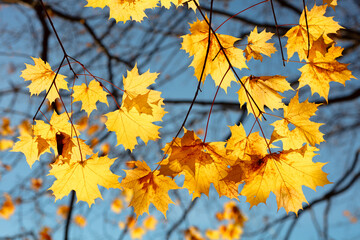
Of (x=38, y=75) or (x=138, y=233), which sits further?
(x=138, y=233)

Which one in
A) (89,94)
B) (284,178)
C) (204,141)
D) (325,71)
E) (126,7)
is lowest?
(284,178)

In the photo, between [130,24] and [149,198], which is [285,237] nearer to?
[149,198]

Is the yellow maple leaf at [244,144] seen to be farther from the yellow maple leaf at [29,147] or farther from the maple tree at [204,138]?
the yellow maple leaf at [29,147]

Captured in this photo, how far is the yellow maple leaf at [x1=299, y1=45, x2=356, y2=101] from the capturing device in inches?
48.6

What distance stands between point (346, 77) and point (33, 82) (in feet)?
4.71

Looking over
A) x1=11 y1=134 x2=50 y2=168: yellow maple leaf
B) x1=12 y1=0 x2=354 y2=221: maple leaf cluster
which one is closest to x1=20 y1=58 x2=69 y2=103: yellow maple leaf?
x1=12 y1=0 x2=354 y2=221: maple leaf cluster

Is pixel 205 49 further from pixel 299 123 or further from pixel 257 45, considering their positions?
pixel 299 123

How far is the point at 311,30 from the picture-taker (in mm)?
1276

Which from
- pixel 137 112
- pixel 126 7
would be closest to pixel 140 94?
pixel 137 112

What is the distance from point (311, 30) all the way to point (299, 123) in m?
0.50

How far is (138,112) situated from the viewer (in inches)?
44.1

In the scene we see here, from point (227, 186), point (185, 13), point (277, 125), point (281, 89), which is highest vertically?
point (185, 13)

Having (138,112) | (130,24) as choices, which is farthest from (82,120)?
(138,112)

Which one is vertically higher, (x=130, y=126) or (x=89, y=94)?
(x=89, y=94)
